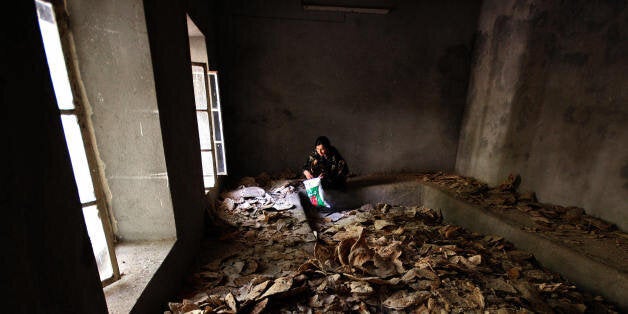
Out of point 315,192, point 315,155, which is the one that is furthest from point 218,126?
point 315,192

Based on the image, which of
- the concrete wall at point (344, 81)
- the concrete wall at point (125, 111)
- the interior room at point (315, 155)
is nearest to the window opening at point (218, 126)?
the interior room at point (315, 155)

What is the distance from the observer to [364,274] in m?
2.43

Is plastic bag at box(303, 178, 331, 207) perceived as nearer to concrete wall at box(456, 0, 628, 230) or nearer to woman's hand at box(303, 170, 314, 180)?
woman's hand at box(303, 170, 314, 180)

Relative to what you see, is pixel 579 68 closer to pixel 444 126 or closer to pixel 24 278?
pixel 444 126

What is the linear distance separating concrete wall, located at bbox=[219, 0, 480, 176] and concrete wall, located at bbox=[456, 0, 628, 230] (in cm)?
79

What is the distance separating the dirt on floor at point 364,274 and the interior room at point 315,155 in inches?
1.0

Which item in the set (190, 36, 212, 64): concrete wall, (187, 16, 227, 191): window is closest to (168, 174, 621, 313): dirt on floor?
(187, 16, 227, 191): window

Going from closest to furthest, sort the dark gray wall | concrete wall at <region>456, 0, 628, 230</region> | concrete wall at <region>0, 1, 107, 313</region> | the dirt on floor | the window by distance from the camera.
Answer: concrete wall at <region>0, 1, 107, 313</region>
the dark gray wall
the dirt on floor
concrete wall at <region>456, 0, 628, 230</region>
the window

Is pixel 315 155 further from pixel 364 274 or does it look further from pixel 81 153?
pixel 81 153

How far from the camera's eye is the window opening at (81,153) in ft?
5.06

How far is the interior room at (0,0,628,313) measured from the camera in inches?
43.2

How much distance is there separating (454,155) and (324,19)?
4445 millimetres

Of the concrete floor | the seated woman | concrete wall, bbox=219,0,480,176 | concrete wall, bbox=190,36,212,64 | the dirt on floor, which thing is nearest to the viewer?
the concrete floor

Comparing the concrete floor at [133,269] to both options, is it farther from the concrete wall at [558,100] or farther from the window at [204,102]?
the concrete wall at [558,100]
